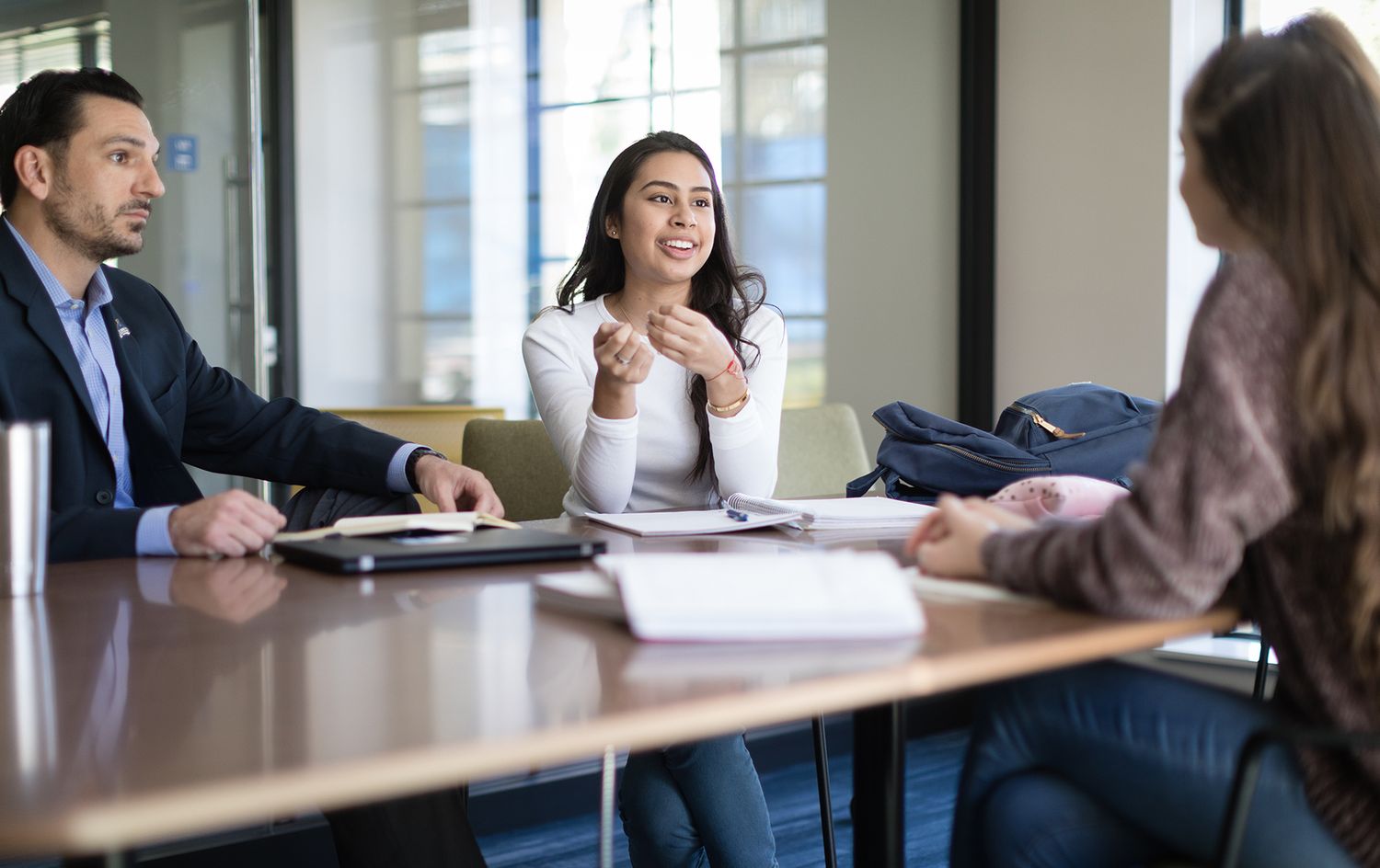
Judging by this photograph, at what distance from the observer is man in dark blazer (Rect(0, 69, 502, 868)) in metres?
1.49

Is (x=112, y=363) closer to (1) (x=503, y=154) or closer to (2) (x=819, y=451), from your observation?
(2) (x=819, y=451)

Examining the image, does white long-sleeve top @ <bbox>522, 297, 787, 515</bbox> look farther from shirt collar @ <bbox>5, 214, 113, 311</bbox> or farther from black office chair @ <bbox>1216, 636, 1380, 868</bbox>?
black office chair @ <bbox>1216, 636, 1380, 868</bbox>

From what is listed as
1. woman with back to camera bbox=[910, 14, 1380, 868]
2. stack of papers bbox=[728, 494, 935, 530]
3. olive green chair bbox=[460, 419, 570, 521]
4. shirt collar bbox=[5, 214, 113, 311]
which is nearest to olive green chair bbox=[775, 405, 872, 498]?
olive green chair bbox=[460, 419, 570, 521]

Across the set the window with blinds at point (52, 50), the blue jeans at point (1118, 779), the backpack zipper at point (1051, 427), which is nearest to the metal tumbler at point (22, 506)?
the blue jeans at point (1118, 779)

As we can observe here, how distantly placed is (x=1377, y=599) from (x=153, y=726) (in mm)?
866

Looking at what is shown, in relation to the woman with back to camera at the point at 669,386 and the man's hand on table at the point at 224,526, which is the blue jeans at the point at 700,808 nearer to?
the woman with back to camera at the point at 669,386

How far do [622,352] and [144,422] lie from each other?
751mm

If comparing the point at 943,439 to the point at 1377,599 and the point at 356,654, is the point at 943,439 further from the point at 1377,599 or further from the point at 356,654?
the point at 356,654

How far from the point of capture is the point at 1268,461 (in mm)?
959

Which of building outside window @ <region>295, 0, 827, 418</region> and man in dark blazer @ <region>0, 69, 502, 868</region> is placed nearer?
man in dark blazer @ <region>0, 69, 502, 868</region>

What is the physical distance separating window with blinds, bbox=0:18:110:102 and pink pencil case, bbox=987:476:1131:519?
2849mm

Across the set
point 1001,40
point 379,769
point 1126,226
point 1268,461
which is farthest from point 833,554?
point 1001,40

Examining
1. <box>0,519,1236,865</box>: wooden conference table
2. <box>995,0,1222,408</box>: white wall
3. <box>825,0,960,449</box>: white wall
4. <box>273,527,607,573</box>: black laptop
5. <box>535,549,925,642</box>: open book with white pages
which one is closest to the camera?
<box>0,519,1236,865</box>: wooden conference table

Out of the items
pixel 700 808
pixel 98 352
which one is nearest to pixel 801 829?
pixel 700 808
